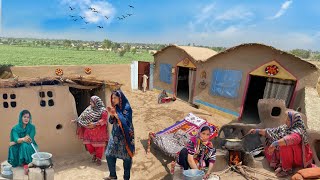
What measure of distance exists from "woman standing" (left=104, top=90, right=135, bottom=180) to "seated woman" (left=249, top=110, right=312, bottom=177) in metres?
2.97

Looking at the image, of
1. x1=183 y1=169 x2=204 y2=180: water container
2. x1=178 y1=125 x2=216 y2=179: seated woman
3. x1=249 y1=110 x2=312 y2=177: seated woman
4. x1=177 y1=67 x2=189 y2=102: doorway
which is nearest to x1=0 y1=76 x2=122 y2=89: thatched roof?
x1=178 y1=125 x2=216 y2=179: seated woman

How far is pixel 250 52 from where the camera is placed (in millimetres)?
10430

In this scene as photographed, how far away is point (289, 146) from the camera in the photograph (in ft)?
17.8

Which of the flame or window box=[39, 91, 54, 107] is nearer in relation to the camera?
the flame

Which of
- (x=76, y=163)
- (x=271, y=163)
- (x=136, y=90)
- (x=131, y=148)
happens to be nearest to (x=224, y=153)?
(x=271, y=163)

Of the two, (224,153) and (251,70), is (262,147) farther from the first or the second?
(251,70)

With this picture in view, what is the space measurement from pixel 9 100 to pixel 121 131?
10.2ft

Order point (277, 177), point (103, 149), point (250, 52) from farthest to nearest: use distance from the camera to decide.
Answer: point (250, 52), point (103, 149), point (277, 177)

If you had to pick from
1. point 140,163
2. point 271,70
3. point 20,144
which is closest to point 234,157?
point 140,163

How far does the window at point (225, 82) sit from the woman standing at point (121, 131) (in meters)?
7.22

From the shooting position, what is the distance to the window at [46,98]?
6395 mm

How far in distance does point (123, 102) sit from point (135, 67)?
1203 centimetres

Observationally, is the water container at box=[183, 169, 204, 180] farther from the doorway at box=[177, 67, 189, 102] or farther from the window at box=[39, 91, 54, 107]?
the doorway at box=[177, 67, 189, 102]

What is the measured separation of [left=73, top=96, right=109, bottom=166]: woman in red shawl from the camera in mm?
6269
